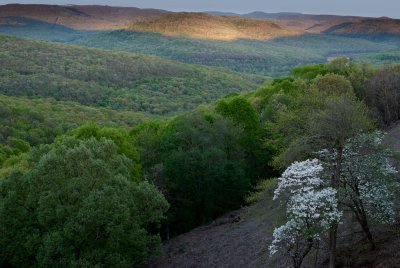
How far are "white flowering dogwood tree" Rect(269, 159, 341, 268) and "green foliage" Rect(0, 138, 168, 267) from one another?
10.2 meters

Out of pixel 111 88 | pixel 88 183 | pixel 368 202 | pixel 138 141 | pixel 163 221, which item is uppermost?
pixel 368 202

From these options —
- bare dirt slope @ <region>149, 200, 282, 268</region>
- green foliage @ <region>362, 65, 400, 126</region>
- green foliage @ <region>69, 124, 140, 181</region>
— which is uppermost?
green foliage @ <region>362, 65, 400, 126</region>

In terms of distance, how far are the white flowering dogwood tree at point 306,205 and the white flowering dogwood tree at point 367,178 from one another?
1186mm

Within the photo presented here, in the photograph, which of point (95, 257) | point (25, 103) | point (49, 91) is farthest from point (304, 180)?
point (49, 91)

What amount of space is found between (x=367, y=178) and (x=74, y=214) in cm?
1420

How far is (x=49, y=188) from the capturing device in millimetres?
26000

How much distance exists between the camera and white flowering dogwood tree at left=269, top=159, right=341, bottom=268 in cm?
1638

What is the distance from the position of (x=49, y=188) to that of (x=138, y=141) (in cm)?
2005

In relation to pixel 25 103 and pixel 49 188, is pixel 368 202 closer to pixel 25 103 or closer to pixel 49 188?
pixel 49 188

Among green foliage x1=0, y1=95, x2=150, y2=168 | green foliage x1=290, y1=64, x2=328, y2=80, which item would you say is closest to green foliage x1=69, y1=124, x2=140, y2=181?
green foliage x1=0, y1=95, x2=150, y2=168

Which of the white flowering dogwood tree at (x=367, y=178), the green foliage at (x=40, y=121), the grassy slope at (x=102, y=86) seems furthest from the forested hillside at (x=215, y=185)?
the grassy slope at (x=102, y=86)

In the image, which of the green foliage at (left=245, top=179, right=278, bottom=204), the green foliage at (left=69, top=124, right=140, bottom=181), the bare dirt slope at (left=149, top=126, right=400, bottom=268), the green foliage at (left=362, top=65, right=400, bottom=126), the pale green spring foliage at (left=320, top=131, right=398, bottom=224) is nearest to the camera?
the pale green spring foliage at (left=320, top=131, right=398, bottom=224)

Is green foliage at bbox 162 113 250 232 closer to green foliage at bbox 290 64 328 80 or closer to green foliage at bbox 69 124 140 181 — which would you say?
green foliage at bbox 69 124 140 181

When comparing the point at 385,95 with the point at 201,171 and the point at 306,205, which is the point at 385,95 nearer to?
the point at 201,171
